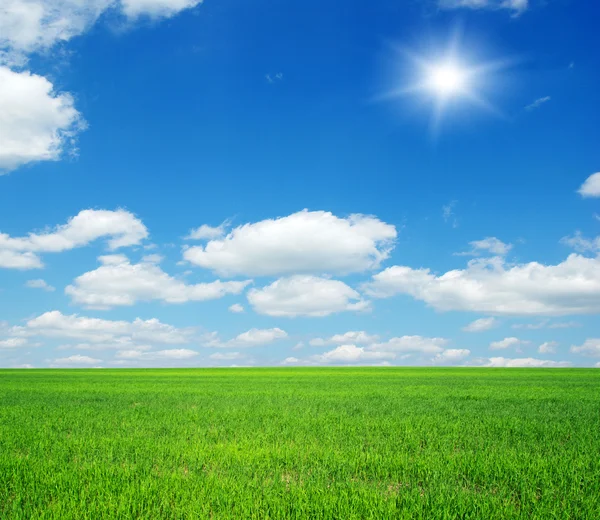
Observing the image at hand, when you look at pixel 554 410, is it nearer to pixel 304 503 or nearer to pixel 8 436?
pixel 304 503

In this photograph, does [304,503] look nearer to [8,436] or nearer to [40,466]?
[40,466]

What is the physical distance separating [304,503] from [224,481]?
1628mm

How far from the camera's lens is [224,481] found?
7.47 metres

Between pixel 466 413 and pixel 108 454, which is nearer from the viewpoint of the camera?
pixel 108 454

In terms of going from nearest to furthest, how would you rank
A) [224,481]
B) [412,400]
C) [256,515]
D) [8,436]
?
[256,515] → [224,481] → [8,436] → [412,400]

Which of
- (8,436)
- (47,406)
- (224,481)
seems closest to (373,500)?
(224,481)

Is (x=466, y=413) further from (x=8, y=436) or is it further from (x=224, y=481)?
(x=8, y=436)

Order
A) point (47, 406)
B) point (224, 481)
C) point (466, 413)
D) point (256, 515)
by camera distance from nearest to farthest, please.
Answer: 1. point (256, 515)
2. point (224, 481)
3. point (466, 413)
4. point (47, 406)

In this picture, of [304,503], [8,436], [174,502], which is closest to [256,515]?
[304,503]

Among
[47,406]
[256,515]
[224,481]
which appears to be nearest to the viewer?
[256,515]

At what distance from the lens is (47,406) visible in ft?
63.5

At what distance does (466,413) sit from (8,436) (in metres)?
14.2

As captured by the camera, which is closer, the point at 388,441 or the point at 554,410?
the point at 388,441

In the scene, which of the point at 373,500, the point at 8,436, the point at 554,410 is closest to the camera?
the point at 373,500
